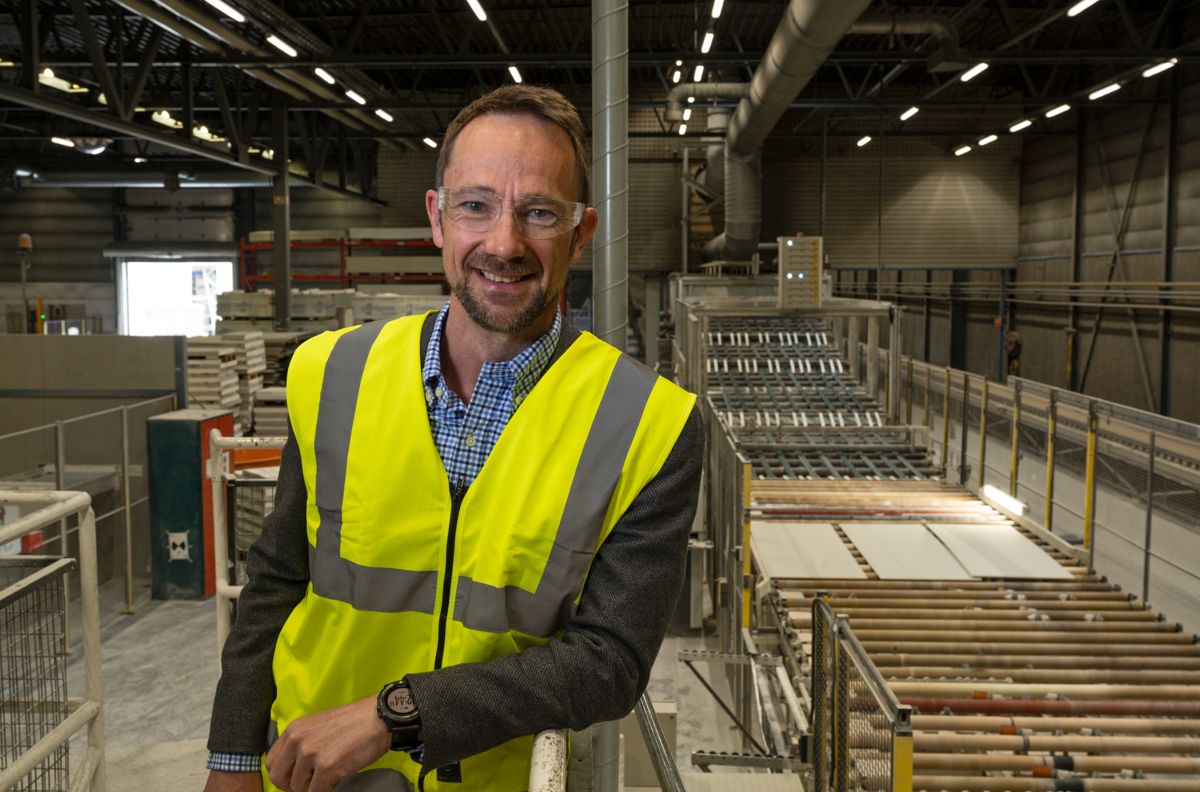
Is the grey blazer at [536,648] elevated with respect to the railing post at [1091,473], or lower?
elevated

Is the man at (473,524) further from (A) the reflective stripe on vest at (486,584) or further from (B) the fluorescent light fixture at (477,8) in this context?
(B) the fluorescent light fixture at (477,8)

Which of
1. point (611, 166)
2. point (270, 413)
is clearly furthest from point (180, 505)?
point (611, 166)

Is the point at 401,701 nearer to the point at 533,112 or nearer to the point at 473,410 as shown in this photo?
the point at 473,410

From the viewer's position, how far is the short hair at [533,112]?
71.4 inches

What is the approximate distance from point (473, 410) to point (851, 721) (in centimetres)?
328

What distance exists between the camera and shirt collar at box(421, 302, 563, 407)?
186 centimetres

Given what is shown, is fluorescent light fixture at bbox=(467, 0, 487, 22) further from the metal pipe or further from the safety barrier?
the safety barrier

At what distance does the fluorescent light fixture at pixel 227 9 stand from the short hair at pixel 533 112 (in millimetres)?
9812

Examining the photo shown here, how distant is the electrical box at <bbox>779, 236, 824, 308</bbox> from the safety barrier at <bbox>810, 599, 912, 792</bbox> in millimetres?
6817

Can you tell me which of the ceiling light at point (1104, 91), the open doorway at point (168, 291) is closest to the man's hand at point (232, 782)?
the ceiling light at point (1104, 91)

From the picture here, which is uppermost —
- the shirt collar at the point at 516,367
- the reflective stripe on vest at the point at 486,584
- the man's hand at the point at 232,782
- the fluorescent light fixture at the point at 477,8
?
the fluorescent light fixture at the point at 477,8

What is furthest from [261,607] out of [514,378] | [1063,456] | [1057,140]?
[1057,140]

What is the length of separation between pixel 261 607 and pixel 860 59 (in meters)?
13.8

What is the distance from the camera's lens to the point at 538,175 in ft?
5.92
